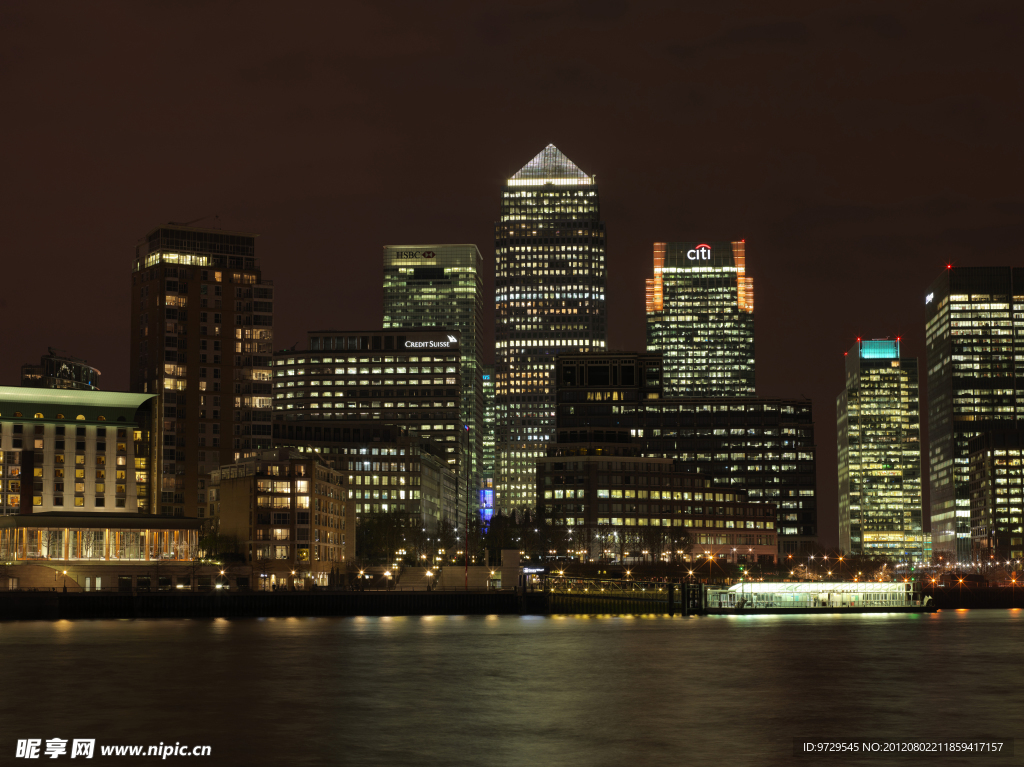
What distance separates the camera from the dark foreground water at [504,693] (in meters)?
57.5

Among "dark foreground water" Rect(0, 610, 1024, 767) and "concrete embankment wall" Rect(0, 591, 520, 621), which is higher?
"dark foreground water" Rect(0, 610, 1024, 767)

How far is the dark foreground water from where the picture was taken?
57.5 m

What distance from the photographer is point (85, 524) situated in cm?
19538

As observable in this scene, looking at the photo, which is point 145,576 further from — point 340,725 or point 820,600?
point 340,725

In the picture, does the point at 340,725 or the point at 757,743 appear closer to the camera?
the point at 757,743

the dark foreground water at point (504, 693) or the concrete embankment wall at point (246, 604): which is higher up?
the dark foreground water at point (504, 693)

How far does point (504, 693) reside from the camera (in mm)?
77750

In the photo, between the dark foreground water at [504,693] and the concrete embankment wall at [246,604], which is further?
the concrete embankment wall at [246,604]

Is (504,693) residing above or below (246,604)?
above

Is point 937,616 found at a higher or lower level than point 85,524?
lower

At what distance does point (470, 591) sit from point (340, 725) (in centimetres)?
12703

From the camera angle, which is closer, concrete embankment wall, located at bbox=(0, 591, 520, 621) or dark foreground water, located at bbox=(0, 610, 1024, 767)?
dark foreground water, located at bbox=(0, 610, 1024, 767)

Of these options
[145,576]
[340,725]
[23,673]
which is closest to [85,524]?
[145,576]

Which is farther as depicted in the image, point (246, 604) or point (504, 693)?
point (246, 604)
